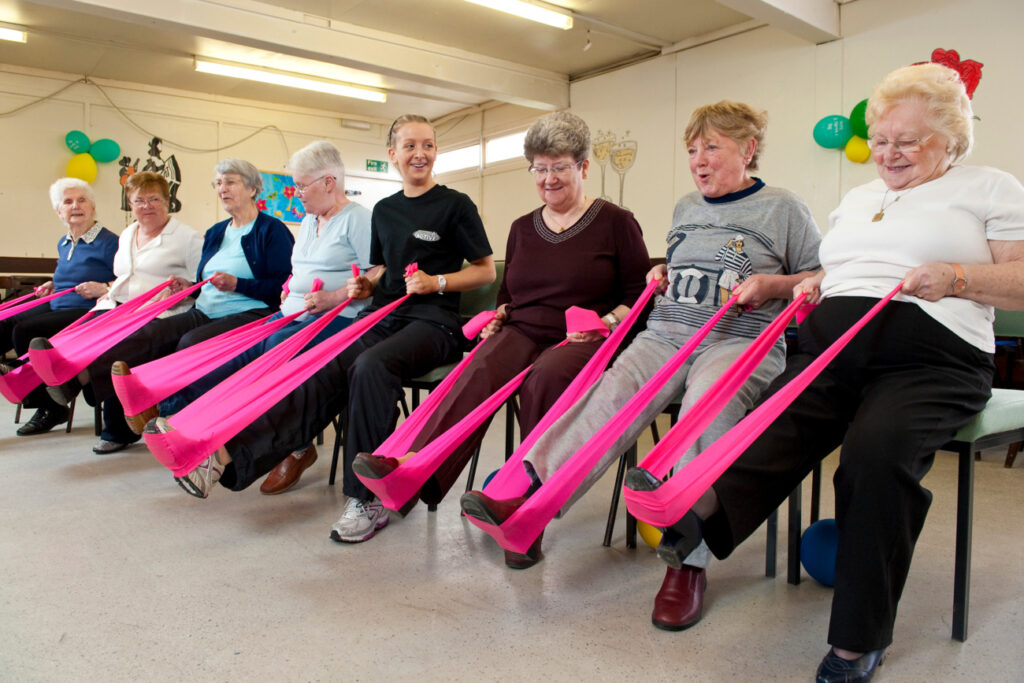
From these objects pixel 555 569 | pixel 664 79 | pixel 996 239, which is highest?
pixel 664 79

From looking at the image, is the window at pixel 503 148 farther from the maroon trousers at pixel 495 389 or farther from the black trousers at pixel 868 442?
the black trousers at pixel 868 442

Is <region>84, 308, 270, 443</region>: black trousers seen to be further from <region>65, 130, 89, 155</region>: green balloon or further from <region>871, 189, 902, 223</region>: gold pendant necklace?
<region>65, 130, 89, 155</region>: green balloon

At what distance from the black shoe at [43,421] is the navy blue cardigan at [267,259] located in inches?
56.6

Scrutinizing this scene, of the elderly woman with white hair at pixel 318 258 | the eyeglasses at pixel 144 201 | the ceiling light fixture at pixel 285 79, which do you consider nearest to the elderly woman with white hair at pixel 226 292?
the elderly woman with white hair at pixel 318 258

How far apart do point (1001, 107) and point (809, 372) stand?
5.39 meters

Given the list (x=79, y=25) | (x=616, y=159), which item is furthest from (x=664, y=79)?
(x=79, y=25)

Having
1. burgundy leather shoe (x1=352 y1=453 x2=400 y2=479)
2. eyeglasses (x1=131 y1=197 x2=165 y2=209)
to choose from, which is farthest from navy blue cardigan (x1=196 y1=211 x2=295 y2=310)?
burgundy leather shoe (x1=352 y1=453 x2=400 y2=479)

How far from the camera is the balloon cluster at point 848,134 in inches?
246

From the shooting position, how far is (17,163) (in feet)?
29.5

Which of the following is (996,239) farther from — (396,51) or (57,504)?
(396,51)

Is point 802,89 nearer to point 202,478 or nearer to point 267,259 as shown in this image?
point 267,259

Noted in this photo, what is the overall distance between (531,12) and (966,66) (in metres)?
3.61

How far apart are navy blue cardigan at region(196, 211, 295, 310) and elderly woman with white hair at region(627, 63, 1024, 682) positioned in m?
2.28

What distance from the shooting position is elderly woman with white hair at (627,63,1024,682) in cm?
134
